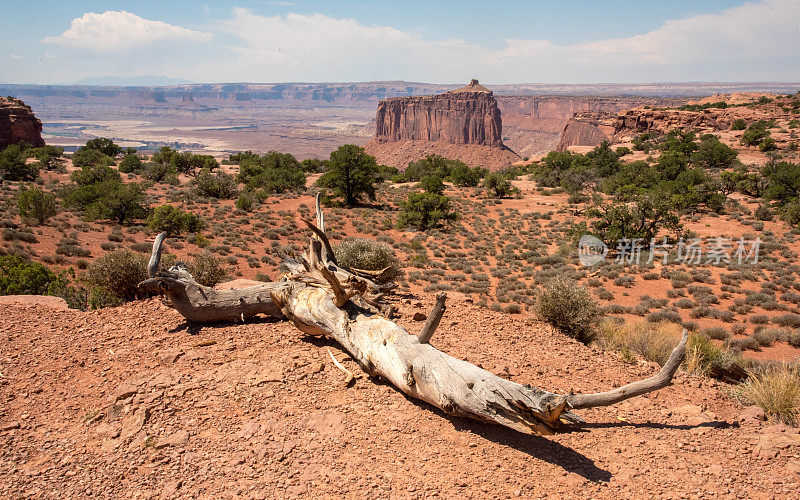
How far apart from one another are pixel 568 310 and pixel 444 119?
134209mm

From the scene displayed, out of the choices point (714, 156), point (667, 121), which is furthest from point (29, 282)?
point (667, 121)

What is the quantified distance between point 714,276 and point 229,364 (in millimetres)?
19097

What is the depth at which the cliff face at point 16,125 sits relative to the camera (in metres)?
53.5

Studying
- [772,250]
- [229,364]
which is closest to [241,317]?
[229,364]

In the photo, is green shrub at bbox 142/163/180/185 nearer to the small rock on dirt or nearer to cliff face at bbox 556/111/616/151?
the small rock on dirt

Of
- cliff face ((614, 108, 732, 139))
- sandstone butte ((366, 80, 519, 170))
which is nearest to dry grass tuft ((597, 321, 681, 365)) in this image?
cliff face ((614, 108, 732, 139))

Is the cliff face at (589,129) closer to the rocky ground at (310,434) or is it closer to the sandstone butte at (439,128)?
the sandstone butte at (439,128)

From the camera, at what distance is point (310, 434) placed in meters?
4.26

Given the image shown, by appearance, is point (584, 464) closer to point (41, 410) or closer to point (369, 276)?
point (369, 276)

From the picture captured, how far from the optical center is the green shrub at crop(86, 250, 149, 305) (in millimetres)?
7902

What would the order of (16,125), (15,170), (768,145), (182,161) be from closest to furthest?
1. (15,170)
2. (768,145)
3. (182,161)
4. (16,125)

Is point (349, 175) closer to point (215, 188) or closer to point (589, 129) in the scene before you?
point (215, 188)

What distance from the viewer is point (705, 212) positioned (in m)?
27.5

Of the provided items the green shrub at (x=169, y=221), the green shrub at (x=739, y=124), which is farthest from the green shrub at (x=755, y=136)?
the green shrub at (x=169, y=221)
